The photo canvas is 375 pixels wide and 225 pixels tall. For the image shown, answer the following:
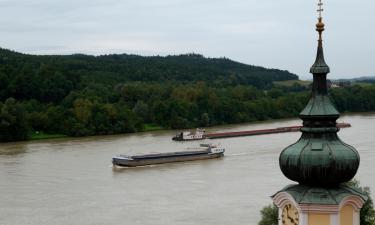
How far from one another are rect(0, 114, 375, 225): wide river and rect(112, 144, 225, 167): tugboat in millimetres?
318

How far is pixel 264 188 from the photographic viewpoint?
605 inches

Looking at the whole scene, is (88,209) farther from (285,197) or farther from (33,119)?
(33,119)

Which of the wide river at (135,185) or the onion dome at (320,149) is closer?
the onion dome at (320,149)

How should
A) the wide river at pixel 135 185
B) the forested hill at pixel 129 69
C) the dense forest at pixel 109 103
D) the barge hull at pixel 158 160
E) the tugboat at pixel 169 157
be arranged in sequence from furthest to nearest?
the forested hill at pixel 129 69 < the dense forest at pixel 109 103 < the tugboat at pixel 169 157 < the barge hull at pixel 158 160 < the wide river at pixel 135 185

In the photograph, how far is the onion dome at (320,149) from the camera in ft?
10.8

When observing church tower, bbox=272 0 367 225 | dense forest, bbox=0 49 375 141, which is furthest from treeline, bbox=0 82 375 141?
church tower, bbox=272 0 367 225

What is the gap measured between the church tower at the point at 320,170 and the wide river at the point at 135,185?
28.1 ft

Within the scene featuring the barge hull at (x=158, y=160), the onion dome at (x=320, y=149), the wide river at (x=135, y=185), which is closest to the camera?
the onion dome at (x=320, y=149)

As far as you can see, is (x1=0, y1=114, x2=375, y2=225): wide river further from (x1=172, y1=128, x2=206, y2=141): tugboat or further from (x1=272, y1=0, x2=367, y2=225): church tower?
(x1=272, y1=0, x2=367, y2=225): church tower

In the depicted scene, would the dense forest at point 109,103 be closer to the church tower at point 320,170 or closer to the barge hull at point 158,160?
the barge hull at point 158,160

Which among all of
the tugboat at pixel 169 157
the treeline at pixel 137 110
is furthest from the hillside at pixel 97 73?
the tugboat at pixel 169 157

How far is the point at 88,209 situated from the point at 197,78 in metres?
48.3

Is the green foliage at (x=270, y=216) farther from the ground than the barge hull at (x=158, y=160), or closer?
closer

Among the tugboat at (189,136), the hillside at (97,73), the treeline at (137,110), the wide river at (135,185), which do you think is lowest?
the wide river at (135,185)
